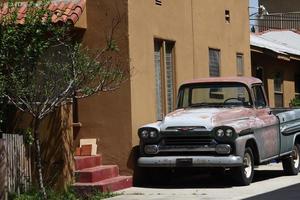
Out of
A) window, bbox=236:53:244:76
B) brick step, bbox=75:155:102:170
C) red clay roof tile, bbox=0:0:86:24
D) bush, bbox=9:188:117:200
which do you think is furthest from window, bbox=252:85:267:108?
window, bbox=236:53:244:76

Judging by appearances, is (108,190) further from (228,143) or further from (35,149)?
(228,143)

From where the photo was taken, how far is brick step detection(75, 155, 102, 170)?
516 inches

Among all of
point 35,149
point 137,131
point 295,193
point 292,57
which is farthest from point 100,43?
point 292,57

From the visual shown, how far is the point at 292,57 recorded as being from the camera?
83.8ft

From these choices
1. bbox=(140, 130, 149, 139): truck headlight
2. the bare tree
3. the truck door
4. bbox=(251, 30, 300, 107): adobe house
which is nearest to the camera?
the bare tree

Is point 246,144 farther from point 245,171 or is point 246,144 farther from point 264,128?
point 264,128

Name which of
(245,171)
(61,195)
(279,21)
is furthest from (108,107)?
(279,21)

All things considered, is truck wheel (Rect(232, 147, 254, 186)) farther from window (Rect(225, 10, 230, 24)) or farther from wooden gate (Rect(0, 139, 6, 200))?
window (Rect(225, 10, 230, 24))

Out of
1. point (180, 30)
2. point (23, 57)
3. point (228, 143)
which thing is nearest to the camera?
point (23, 57)

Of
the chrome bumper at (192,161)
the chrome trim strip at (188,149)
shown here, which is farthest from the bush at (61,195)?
the chrome trim strip at (188,149)

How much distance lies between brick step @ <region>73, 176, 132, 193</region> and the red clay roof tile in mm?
2981

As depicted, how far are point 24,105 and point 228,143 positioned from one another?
12.3 feet

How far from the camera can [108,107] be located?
550 inches

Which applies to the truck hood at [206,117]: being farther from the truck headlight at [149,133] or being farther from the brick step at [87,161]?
the brick step at [87,161]
